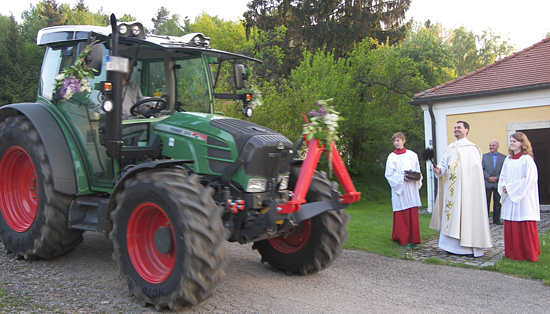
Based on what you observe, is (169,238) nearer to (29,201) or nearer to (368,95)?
(29,201)

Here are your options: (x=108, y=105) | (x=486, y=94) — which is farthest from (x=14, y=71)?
(x=108, y=105)

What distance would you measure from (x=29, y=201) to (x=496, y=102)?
1235 cm

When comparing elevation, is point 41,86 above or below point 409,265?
above

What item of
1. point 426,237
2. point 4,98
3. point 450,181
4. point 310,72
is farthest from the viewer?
point 4,98

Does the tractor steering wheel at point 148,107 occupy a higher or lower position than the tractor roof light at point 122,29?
lower

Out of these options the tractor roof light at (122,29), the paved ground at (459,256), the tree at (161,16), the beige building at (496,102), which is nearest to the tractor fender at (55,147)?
the tractor roof light at (122,29)

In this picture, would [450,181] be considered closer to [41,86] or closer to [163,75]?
[163,75]

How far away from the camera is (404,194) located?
7977 millimetres

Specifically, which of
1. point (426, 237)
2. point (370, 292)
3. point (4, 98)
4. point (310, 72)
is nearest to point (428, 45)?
point (310, 72)

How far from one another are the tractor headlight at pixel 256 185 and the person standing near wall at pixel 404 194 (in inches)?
159

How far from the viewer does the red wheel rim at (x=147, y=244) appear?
4328mm

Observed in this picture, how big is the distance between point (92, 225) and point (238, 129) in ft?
6.76

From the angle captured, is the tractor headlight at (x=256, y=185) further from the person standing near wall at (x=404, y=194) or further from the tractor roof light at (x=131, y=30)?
the person standing near wall at (x=404, y=194)

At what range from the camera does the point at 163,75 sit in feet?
19.2
